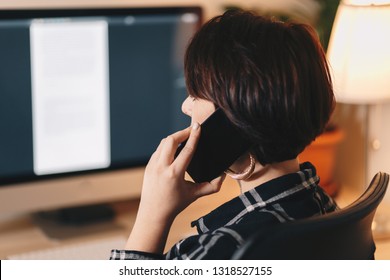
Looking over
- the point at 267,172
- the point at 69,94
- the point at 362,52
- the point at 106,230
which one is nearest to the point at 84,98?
the point at 69,94

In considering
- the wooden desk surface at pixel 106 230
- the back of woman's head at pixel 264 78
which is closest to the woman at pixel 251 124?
the back of woman's head at pixel 264 78

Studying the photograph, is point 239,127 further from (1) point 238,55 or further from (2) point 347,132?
(2) point 347,132

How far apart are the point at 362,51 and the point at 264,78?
0.70 m

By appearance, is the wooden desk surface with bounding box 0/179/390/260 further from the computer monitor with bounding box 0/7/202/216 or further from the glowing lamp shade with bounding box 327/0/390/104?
the glowing lamp shade with bounding box 327/0/390/104

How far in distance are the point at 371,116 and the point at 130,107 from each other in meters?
0.55

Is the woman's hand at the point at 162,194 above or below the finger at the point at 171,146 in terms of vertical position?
below

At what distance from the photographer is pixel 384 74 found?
1589 millimetres

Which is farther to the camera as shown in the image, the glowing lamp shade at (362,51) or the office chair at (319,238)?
the glowing lamp shade at (362,51)

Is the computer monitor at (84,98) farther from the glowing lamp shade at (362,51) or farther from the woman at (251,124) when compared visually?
the woman at (251,124)

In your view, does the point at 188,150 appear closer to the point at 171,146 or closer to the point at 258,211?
the point at 171,146

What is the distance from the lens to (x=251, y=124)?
964 mm

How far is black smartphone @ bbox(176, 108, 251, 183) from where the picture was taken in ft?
3.26

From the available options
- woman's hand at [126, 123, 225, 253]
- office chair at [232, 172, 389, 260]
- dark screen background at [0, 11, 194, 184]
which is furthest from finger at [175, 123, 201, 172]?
dark screen background at [0, 11, 194, 184]

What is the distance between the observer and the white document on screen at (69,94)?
1.59 metres
